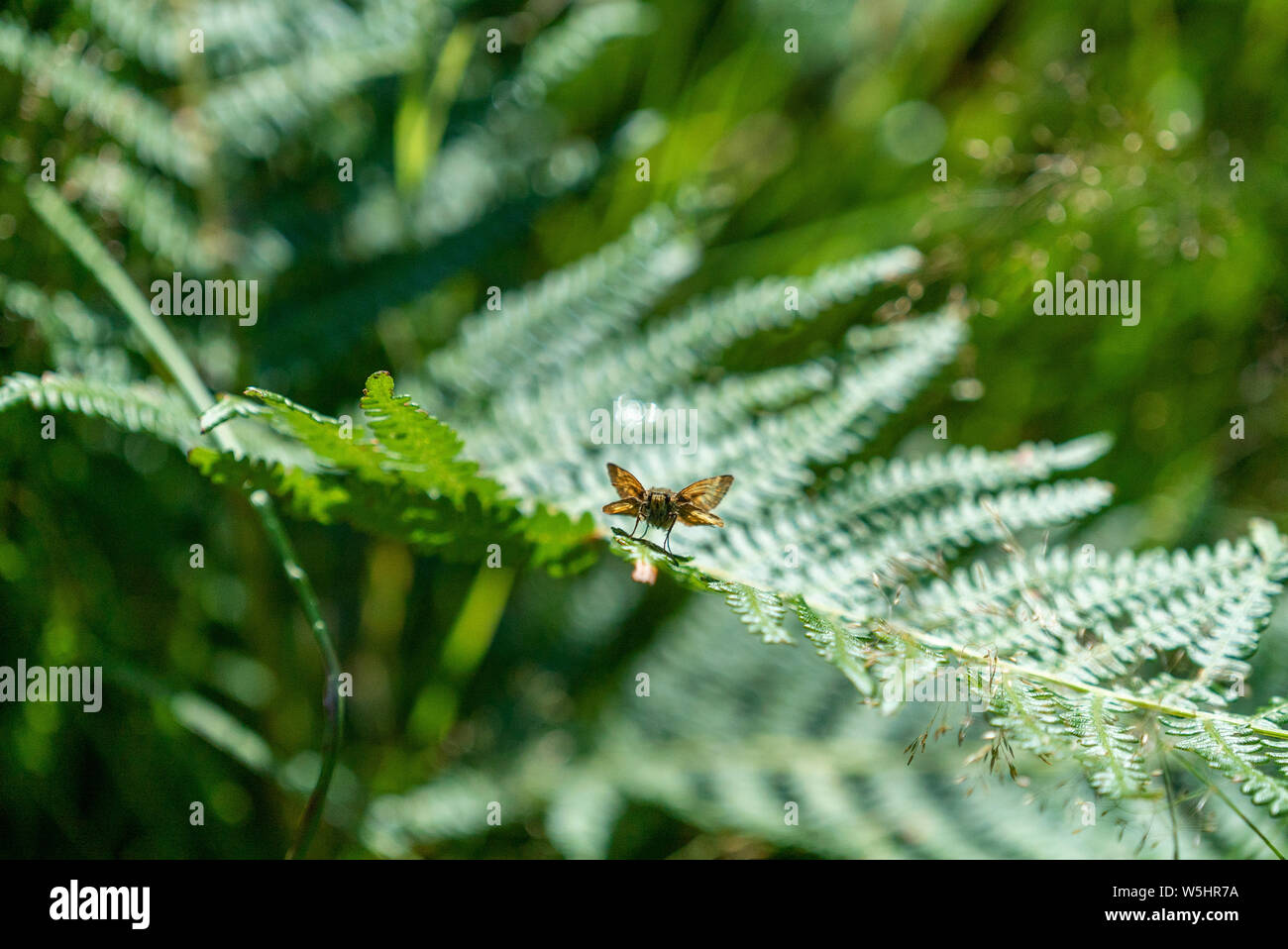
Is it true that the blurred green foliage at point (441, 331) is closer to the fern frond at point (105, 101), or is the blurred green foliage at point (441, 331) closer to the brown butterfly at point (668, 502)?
the fern frond at point (105, 101)

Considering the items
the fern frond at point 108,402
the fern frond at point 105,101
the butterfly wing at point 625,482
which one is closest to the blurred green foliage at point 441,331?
the fern frond at point 105,101

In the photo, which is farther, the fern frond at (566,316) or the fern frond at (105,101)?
the fern frond at (566,316)

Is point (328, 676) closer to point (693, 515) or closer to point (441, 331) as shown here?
point (693, 515)

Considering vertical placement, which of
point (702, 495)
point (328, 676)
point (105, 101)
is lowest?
point (328, 676)

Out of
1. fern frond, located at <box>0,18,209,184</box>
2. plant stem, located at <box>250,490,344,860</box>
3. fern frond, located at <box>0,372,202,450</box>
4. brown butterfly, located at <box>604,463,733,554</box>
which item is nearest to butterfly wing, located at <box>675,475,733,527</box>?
brown butterfly, located at <box>604,463,733,554</box>

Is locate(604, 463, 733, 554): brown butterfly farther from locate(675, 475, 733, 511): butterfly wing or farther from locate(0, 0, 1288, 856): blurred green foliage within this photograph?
locate(0, 0, 1288, 856): blurred green foliage

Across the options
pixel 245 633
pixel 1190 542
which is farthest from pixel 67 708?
pixel 1190 542

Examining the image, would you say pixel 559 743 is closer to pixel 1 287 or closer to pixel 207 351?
pixel 207 351

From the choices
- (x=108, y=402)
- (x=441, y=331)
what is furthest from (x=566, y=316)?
(x=108, y=402)
